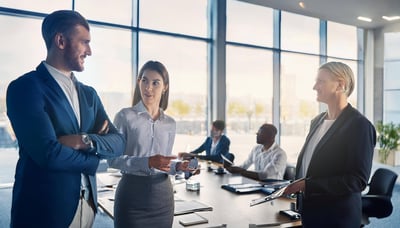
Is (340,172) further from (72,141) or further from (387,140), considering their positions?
(387,140)

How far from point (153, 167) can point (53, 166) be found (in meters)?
0.51

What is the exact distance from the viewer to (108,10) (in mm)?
5914

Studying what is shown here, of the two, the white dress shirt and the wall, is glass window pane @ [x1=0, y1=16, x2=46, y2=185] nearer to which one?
the white dress shirt

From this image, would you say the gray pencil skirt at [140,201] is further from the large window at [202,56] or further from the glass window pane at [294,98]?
the glass window pane at [294,98]

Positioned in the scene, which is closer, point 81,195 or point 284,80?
point 81,195

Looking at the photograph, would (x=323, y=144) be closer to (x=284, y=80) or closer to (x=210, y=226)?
(x=210, y=226)

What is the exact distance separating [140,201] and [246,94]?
241 inches

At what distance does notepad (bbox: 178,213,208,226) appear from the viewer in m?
1.97

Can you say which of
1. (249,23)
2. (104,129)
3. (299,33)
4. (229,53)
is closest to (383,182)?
(104,129)

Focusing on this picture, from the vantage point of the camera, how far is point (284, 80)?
8.06 metres

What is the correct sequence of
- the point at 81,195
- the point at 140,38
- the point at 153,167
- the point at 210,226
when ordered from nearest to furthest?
the point at 81,195
the point at 153,167
the point at 210,226
the point at 140,38

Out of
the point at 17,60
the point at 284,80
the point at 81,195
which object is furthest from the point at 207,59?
the point at 81,195

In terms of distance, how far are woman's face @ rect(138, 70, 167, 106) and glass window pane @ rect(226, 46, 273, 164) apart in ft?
18.1

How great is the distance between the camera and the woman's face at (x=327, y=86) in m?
1.85
